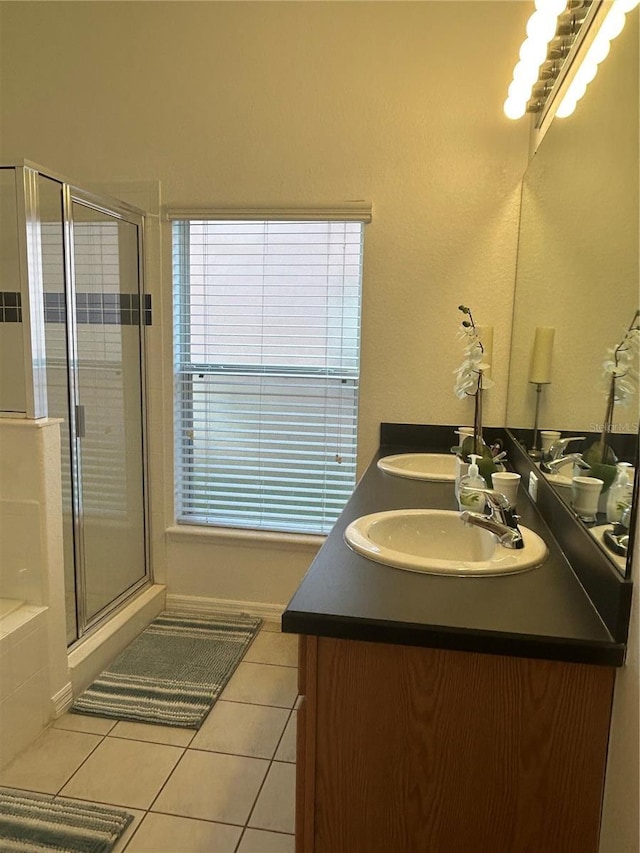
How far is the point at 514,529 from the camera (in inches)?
54.6

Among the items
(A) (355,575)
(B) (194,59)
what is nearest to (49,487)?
(A) (355,575)

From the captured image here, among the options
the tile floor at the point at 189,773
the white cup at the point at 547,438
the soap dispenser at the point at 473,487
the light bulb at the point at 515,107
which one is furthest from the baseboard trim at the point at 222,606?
the light bulb at the point at 515,107

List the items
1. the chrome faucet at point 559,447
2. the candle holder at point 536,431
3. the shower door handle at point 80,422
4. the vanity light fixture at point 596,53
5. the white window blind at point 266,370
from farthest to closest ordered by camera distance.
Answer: the white window blind at point 266,370 < the shower door handle at point 80,422 < the candle holder at point 536,431 < the chrome faucet at point 559,447 < the vanity light fixture at point 596,53

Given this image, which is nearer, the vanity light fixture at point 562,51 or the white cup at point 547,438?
the vanity light fixture at point 562,51

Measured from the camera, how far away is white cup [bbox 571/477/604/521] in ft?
3.92

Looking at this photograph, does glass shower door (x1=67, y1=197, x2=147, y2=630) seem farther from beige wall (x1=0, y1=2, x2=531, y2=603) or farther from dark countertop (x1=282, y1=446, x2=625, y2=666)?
dark countertop (x1=282, y1=446, x2=625, y2=666)

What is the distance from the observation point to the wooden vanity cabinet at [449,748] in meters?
1.03

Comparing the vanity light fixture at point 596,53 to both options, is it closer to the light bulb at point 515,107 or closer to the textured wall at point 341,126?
the light bulb at point 515,107

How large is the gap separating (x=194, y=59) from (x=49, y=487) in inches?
75.2

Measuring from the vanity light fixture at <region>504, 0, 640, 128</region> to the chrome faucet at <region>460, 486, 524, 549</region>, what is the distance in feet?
3.20

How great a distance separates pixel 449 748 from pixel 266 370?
2.03 metres

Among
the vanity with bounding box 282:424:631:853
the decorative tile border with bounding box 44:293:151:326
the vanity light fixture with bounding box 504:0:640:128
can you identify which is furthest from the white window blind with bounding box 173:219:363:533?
the vanity with bounding box 282:424:631:853

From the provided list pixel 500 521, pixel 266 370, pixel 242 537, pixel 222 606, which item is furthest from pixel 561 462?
pixel 222 606

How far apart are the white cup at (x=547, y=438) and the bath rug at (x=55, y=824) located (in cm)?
153
